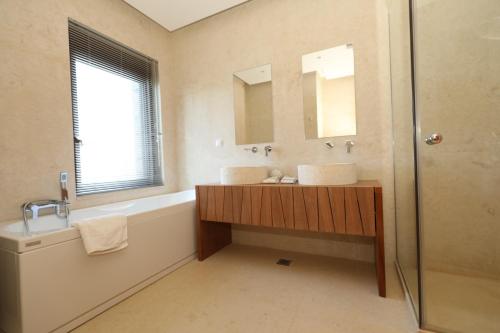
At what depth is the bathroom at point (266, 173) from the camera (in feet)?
4.25

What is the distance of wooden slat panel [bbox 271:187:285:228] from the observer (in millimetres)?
1740

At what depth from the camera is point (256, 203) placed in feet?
6.00

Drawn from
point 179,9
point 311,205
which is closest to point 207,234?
point 311,205

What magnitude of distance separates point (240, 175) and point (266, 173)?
31 cm

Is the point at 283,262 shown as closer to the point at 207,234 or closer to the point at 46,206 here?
the point at 207,234

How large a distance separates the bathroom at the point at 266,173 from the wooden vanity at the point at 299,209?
1cm

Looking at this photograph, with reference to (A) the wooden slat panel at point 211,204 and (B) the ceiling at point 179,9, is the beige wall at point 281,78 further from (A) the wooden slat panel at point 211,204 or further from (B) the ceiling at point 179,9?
(A) the wooden slat panel at point 211,204

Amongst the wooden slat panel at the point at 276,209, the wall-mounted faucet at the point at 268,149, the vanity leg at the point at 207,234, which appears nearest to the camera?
the wooden slat panel at the point at 276,209

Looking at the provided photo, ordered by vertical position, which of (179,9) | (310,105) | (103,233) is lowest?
(103,233)

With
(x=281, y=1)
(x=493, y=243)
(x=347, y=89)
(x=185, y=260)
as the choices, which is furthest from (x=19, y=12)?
(x=493, y=243)

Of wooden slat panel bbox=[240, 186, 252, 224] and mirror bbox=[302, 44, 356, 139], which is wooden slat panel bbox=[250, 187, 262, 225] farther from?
mirror bbox=[302, 44, 356, 139]

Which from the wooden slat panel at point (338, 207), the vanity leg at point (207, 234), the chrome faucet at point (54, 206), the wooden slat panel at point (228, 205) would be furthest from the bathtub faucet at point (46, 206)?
the wooden slat panel at point (338, 207)

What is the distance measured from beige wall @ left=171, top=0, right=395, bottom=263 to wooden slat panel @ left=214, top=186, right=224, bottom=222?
22.5 inches

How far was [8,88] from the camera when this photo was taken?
157 centimetres
